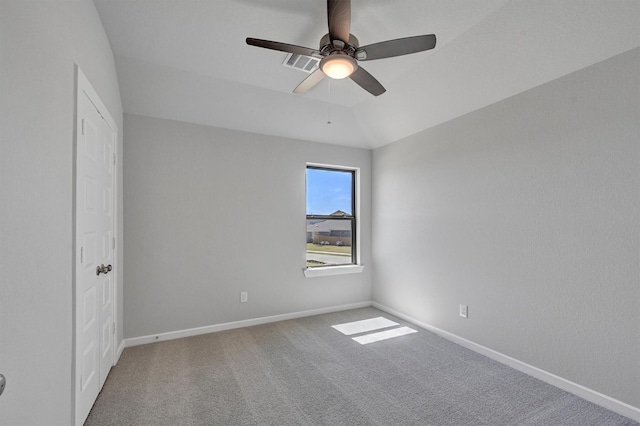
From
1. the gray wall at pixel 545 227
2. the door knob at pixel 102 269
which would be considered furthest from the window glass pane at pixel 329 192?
the door knob at pixel 102 269

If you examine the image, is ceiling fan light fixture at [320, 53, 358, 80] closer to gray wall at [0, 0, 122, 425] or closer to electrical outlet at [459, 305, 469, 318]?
gray wall at [0, 0, 122, 425]

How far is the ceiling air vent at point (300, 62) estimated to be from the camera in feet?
8.45

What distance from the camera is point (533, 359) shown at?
247 centimetres

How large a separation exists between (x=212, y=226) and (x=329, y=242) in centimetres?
170

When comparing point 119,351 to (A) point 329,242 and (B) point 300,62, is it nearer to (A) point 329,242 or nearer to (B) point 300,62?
(A) point 329,242

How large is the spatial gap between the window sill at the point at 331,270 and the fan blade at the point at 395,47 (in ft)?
9.14

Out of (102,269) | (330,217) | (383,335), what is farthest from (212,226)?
(383,335)

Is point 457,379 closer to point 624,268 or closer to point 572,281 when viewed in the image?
point 572,281

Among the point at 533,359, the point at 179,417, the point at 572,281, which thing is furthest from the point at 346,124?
the point at 179,417

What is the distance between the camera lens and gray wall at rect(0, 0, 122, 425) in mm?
1032

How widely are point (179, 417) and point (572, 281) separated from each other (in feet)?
9.87

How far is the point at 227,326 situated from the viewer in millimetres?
3488

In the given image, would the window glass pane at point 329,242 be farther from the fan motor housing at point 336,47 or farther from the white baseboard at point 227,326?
the fan motor housing at point 336,47

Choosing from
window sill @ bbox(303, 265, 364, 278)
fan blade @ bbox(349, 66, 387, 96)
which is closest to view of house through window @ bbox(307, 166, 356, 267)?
window sill @ bbox(303, 265, 364, 278)
